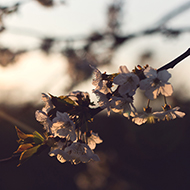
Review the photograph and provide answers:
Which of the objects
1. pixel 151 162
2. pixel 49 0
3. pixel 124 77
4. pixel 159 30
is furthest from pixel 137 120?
pixel 151 162

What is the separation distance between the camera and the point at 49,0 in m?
2.72

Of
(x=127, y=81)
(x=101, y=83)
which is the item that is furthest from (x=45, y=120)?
(x=127, y=81)

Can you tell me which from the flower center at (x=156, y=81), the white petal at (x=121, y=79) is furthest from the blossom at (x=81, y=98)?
the flower center at (x=156, y=81)

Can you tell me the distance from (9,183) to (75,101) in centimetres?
818

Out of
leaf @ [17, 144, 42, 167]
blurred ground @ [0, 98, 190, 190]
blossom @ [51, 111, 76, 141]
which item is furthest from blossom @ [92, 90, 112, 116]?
blurred ground @ [0, 98, 190, 190]

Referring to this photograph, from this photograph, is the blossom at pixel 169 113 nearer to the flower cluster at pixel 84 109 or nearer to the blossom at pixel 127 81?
the flower cluster at pixel 84 109

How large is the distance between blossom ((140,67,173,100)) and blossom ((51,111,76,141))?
257 mm

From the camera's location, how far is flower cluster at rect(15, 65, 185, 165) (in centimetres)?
82

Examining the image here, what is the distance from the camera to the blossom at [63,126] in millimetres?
845

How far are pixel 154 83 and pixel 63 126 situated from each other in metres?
0.32

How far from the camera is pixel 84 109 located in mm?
847

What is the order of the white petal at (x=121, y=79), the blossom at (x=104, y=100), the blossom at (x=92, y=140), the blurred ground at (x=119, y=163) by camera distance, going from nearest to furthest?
the white petal at (x=121, y=79) → the blossom at (x=104, y=100) → the blossom at (x=92, y=140) → the blurred ground at (x=119, y=163)

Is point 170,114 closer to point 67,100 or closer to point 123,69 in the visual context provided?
point 123,69

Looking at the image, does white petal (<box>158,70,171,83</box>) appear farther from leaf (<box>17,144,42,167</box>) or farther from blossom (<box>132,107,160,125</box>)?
leaf (<box>17,144,42,167</box>)
